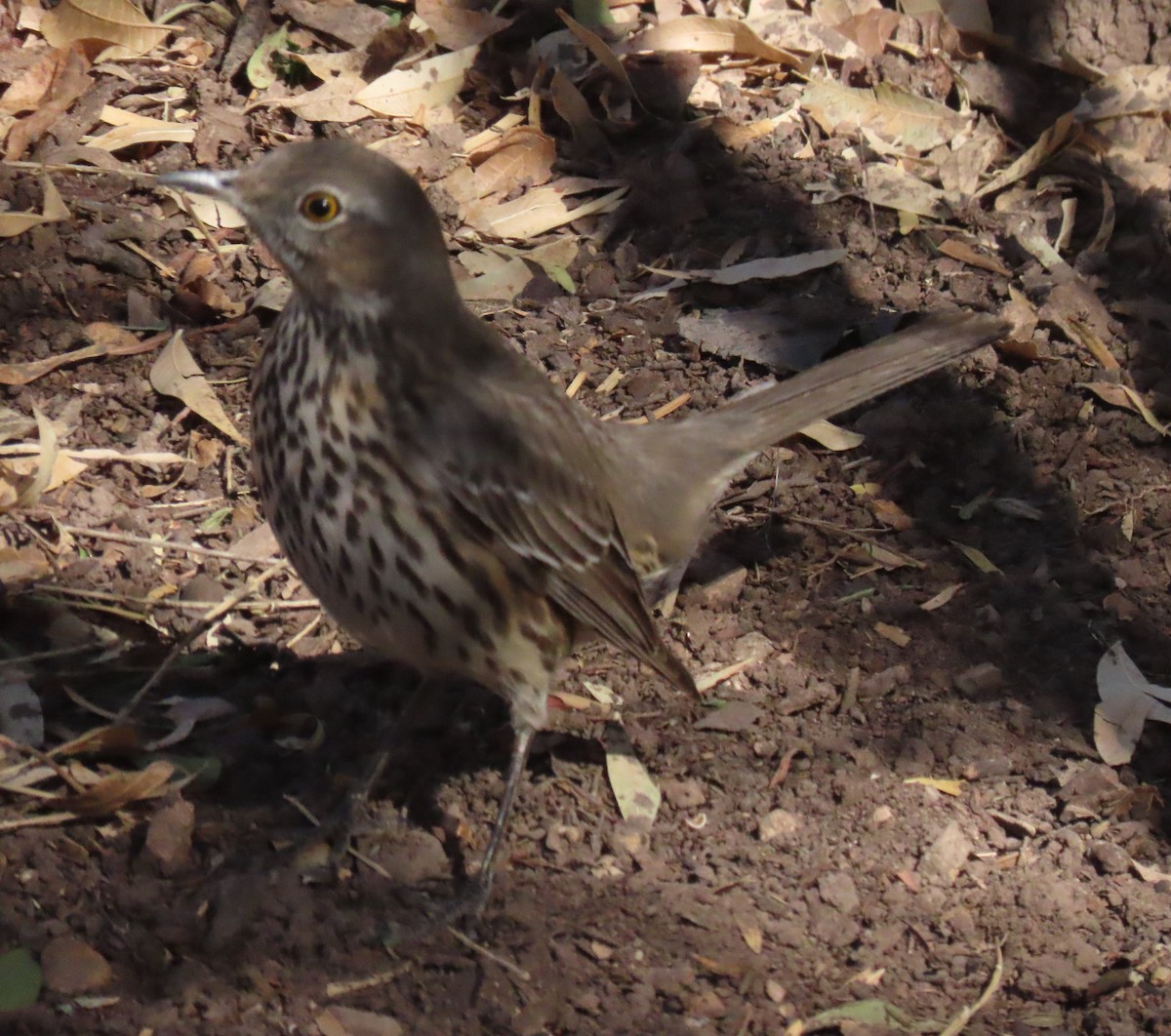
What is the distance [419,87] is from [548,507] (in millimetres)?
2849

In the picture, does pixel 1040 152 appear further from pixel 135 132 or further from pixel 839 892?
pixel 839 892

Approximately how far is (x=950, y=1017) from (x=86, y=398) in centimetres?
321

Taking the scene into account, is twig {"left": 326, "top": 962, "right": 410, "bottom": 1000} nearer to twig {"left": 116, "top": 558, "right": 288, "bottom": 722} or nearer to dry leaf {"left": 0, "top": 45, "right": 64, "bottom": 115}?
twig {"left": 116, "top": 558, "right": 288, "bottom": 722}

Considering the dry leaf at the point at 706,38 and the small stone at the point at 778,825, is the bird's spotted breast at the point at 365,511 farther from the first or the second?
the dry leaf at the point at 706,38

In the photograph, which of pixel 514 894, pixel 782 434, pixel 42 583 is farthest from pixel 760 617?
pixel 42 583

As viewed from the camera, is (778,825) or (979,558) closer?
(778,825)

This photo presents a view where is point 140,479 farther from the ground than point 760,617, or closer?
farther from the ground

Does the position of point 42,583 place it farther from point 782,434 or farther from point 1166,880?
point 1166,880

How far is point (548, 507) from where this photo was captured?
13.8ft

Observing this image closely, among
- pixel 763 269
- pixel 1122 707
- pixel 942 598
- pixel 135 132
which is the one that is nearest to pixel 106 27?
pixel 135 132

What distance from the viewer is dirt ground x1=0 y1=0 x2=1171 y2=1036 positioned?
3.77 metres

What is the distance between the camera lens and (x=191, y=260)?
5727 millimetres

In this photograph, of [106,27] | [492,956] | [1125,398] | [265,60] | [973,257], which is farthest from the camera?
[265,60]

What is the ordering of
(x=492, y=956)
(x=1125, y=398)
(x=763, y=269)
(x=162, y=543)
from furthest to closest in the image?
(x=763, y=269)
(x=1125, y=398)
(x=162, y=543)
(x=492, y=956)
